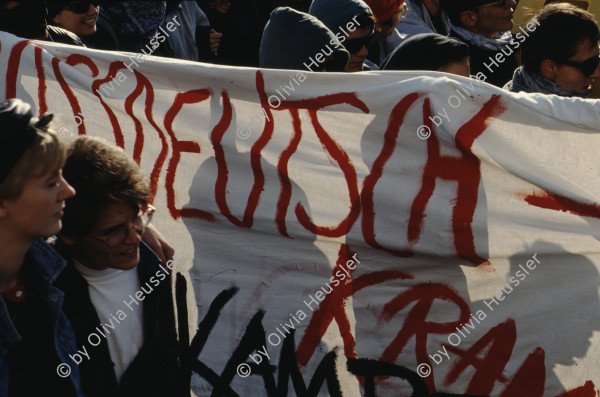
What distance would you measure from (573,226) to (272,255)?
1064 millimetres

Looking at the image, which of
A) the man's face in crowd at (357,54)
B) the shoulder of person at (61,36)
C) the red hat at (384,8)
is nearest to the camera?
the shoulder of person at (61,36)

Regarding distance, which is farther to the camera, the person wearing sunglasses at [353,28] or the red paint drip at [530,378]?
the person wearing sunglasses at [353,28]

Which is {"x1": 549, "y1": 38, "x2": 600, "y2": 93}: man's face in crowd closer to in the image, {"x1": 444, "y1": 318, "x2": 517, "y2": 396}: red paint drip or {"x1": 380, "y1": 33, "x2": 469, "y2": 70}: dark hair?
{"x1": 380, "y1": 33, "x2": 469, "y2": 70}: dark hair

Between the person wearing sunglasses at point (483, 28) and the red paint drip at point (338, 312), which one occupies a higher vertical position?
the person wearing sunglasses at point (483, 28)

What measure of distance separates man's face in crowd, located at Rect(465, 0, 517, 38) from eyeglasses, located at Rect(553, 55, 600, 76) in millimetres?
1032

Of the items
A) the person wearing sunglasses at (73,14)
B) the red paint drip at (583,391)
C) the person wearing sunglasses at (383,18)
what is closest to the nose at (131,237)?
the red paint drip at (583,391)

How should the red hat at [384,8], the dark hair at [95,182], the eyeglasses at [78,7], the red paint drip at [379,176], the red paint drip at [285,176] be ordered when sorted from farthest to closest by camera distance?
1. the red hat at [384,8]
2. the eyeglasses at [78,7]
3. the red paint drip at [285,176]
4. the red paint drip at [379,176]
5. the dark hair at [95,182]

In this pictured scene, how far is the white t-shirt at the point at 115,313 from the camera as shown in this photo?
2.34m

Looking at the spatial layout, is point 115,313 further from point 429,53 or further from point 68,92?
point 429,53

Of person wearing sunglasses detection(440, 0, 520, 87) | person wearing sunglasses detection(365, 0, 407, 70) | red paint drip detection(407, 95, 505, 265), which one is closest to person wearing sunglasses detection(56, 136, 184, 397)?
red paint drip detection(407, 95, 505, 265)

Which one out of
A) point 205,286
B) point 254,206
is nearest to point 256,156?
point 254,206

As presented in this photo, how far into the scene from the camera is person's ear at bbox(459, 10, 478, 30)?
183 inches

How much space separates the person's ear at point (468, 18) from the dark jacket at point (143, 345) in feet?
9.09

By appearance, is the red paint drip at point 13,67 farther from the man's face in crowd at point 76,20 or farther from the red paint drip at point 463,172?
the red paint drip at point 463,172
